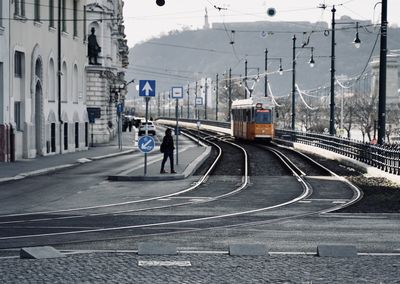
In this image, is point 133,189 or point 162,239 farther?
point 133,189

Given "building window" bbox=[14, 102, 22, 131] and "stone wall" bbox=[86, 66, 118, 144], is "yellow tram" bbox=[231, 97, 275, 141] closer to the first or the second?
"stone wall" bbox=[86, 66, 118, 144]

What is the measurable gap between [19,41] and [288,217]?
25538 millimetres

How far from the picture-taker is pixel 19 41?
40750mm

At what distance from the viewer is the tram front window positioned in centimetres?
6234

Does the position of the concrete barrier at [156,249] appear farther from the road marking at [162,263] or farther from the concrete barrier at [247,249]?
the concrete barrier at [247,249]

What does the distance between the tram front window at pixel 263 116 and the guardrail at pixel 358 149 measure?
7.22ft

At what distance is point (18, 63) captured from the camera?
136ft

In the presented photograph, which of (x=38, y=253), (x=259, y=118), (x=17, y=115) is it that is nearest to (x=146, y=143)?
(x=17, y=115)

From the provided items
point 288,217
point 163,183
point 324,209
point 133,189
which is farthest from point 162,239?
point 163,183

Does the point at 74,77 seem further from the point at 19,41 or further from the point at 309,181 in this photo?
the point at 309,181

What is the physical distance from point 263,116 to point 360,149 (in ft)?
80.1

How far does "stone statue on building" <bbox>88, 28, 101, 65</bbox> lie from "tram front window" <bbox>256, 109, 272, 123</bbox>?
13595 millimetres

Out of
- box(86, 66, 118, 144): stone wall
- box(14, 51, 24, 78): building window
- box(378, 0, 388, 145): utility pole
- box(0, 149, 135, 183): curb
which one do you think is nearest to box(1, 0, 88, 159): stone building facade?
box(14, 51, 24, 78): building window

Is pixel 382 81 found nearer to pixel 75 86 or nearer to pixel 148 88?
pixel 148 88
